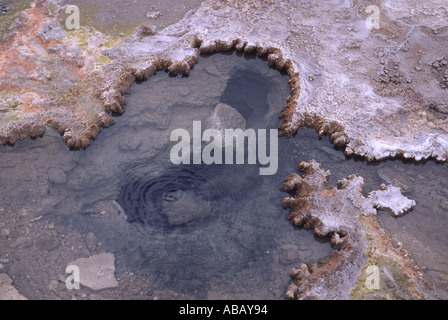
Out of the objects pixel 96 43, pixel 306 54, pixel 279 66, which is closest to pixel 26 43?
pixel 96 43

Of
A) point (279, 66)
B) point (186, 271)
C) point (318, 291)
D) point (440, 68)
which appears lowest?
point (186, 271)

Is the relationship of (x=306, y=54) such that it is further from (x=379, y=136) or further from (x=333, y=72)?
(x=379, y=136)

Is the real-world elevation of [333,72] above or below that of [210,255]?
above

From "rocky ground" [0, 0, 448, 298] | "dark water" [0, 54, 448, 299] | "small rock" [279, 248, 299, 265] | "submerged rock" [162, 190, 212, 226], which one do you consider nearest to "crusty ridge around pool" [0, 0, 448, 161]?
"rocky ground" [0, 0, 448, 298]

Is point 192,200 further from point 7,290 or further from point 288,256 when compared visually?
point 7,290

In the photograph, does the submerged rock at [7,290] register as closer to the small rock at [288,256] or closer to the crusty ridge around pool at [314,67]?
the crusty ridge around pool at [314,67]
